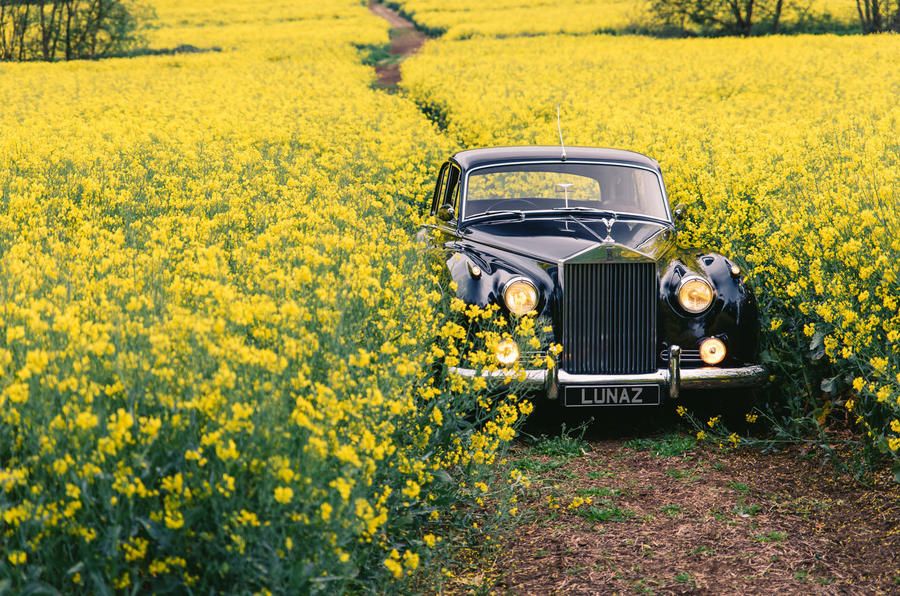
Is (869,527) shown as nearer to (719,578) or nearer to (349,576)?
(719,578)

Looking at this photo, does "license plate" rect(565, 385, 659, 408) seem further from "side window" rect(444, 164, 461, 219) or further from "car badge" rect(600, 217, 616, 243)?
"side window" rect(444, 164, 461, 219)

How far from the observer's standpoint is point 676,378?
6.58 meters

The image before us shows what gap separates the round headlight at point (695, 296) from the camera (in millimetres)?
6688

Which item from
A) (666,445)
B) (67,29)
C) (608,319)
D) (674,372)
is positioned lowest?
(666,445)

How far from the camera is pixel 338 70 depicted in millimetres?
33656

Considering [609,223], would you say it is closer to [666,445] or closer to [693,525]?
[666,445]

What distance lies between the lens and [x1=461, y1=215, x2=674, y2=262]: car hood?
23.3ft

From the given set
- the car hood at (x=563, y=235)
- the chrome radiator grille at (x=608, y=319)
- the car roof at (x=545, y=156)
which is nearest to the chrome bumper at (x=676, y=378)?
the chrome radiator grille at (x=608, y=319)

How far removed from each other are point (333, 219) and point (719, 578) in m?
3.94

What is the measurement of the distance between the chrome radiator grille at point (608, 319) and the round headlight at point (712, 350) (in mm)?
316

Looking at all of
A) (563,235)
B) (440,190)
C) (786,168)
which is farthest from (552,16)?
(563,235)

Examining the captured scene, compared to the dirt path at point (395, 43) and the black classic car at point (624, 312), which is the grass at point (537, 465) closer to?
the black classic car at point (624, 312)

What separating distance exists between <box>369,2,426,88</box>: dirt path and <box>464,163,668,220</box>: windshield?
23822 mm

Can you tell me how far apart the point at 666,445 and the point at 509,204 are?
2416 mm
